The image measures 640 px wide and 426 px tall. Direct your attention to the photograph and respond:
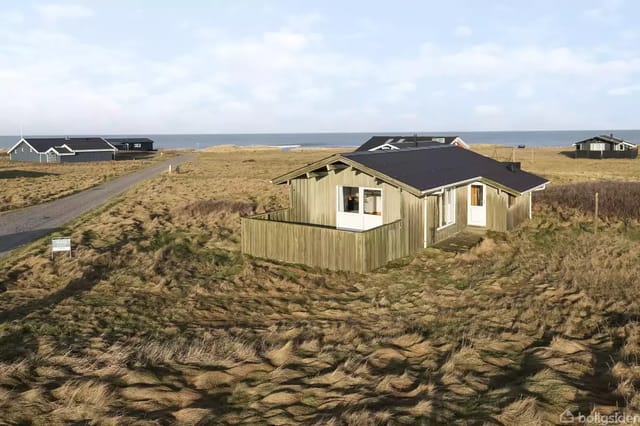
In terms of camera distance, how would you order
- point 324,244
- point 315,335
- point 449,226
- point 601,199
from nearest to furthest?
point 315,335, point 324,244, point 449,226, point 601,199

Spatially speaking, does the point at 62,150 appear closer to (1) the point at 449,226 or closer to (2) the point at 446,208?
(2) the point at 446,208

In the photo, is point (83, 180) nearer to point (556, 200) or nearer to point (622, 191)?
point (556, 200)

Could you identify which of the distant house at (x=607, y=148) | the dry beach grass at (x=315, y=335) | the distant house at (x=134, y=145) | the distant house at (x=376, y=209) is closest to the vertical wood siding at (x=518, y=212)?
the distant house at (x=376, y=209)

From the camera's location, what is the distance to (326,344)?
10.6 meters

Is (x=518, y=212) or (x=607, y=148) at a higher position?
(x=607, y=148)

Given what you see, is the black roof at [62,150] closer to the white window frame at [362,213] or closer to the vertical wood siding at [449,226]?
the white window frame at [362,213]

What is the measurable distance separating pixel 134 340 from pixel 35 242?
40.1 feet

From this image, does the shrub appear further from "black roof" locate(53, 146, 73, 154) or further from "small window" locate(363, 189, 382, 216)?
"black roof" locate(53, 146, 73, 154)

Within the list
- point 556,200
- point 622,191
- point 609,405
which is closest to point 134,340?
point 609,405

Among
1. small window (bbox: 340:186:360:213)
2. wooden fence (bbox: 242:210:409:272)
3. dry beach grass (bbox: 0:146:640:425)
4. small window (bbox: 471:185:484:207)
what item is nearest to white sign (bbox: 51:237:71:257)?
dry beach grass (bbox: 0:146:640:425)

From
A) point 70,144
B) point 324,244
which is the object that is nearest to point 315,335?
point 324,244

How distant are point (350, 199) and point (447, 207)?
4.54 metres

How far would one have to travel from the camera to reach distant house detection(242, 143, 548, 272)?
56.5 feet

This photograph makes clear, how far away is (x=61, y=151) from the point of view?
81.7 m
